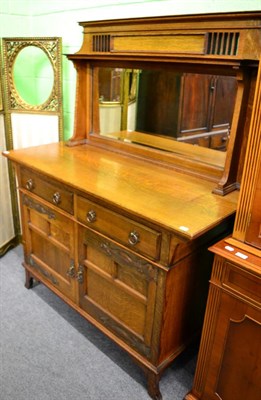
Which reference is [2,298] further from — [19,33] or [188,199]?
[19,33]

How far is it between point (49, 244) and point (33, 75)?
1281mm

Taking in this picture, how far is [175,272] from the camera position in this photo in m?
1.29

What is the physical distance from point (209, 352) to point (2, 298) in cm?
136

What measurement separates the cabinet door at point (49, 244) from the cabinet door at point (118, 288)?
0.10 m

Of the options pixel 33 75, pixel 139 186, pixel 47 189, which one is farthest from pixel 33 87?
pixel 139 186

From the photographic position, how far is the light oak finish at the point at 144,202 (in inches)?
49.1

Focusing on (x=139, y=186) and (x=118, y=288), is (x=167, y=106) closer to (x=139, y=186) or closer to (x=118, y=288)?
(x=139, y=186)

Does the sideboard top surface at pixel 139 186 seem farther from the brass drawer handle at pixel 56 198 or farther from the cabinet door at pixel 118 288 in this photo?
the cabinet door at pixel 118 288

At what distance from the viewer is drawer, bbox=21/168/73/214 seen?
1.58 metres

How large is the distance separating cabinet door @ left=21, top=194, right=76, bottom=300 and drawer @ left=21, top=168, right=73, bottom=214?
0.06 metres

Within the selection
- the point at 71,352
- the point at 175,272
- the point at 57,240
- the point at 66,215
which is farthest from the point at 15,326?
the point at 175,272

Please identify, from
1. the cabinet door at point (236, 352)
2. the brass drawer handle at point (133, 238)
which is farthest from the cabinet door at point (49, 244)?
the cabinet door at point (236, 352)

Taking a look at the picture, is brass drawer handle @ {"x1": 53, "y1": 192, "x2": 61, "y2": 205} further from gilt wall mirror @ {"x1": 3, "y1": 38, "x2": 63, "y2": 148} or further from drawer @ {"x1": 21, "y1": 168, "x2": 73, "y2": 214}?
gilt wall mirror @ {"x1": 3, "y1": 38, "x2": 63, "y2": 148}

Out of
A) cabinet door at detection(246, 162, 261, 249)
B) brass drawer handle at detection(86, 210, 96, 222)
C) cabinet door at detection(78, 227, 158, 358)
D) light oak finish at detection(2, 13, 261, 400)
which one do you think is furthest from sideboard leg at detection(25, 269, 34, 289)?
cabinet door at detection(246, 162, 261, 249)
